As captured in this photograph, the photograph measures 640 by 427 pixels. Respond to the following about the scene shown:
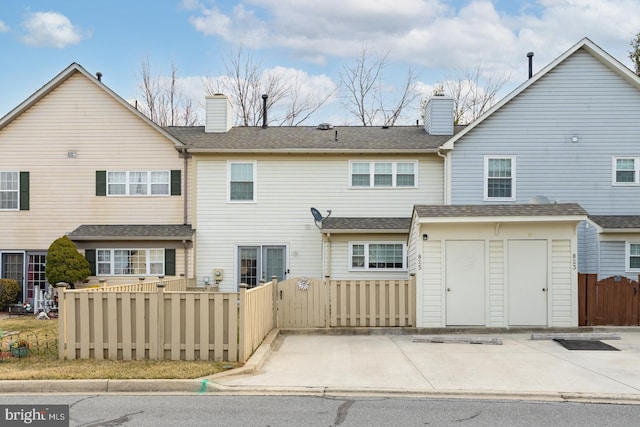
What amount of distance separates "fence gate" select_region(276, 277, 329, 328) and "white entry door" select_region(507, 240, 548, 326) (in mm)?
4538

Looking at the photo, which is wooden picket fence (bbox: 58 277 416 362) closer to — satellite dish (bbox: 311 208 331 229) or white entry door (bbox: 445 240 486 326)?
white entry door (bbox: 445 240 486 326)

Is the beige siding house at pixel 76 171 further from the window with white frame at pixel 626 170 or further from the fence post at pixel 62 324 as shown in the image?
the window with white frame at pixel 626 170

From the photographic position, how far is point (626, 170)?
19.2m

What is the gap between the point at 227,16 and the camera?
105ft

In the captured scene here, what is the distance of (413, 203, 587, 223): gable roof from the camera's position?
14328 mm

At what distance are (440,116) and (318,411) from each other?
1623cm

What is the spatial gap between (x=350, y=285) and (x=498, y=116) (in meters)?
8.38

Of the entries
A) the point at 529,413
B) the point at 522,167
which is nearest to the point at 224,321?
the point at 529,413

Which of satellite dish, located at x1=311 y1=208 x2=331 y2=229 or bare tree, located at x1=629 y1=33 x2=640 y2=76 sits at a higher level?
bare tree, located at x1=629 y1=33 x2=640 y2=76

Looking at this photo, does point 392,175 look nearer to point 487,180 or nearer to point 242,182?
point 487,180

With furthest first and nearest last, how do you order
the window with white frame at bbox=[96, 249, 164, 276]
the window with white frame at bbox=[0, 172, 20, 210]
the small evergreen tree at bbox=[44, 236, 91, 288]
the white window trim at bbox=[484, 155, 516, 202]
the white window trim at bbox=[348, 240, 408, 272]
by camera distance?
the window with white frame at bbox=[0, 172, 20, 210] → the window with white frame at bbox=[96, 249, 164, 276] → the white window trim at bbox=[348, 240, 408, 272] → the white window trim at bbox=[484, 155, 516, 202] → the small evergreen tree at bbox=[44, 236, 91, 288]

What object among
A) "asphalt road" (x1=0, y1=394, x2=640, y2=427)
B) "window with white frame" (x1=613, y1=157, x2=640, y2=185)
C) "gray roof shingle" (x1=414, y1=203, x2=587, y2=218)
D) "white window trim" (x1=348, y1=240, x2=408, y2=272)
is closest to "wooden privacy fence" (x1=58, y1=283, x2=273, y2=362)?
"asphalt road" (x1=0, y1=394, x2=640, y2=427)

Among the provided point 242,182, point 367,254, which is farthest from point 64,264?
point 367,254

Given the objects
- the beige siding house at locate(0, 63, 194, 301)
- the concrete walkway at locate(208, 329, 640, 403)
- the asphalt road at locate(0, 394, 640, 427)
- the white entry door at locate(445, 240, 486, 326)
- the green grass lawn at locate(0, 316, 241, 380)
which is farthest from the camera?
the beige siding house at locate(0, 63, 194, 301)
